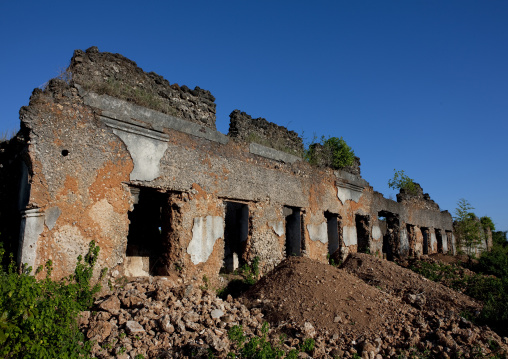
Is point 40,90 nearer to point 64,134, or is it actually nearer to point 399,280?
point 64,134

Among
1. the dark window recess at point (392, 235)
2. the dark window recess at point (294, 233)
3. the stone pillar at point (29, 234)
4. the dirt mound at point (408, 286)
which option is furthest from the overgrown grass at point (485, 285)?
the stone pillar at point (29, 234)

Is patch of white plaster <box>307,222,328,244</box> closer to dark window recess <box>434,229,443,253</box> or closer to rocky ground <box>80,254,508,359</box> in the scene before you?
rocky ground <box>80,254,508,359</box>

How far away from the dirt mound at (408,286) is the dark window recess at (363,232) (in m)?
2.07

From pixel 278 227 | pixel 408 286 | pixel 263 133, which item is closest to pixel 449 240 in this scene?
pixel 408 286

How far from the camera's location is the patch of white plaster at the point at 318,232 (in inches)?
391

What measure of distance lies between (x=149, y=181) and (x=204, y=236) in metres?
1.53

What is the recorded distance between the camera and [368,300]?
258 inches

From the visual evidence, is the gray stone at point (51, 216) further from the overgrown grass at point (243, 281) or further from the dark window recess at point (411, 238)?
the dark window recess at point (411, 238)

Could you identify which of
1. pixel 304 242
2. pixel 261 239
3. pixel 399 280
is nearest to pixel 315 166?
pixel 304 242

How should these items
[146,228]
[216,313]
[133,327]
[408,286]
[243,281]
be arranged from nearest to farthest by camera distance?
[133,327] < [216,313] < [243,281] < [408,286] < [146,228]

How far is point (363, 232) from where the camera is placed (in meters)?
12.1

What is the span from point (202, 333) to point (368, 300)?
10.5ft

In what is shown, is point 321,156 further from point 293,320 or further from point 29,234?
point 29,234

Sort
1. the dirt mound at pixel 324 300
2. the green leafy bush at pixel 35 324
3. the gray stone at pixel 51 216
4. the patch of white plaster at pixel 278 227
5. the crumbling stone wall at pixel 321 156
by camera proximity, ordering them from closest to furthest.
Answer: the green leafy bush at pixel 35 324 → the gray stone at pixel 51 216 → the dirt mound at pixel 324 300 → the patch of white plaster at pixel 278 227 → the crumbling stone wall at pixel 321 156
